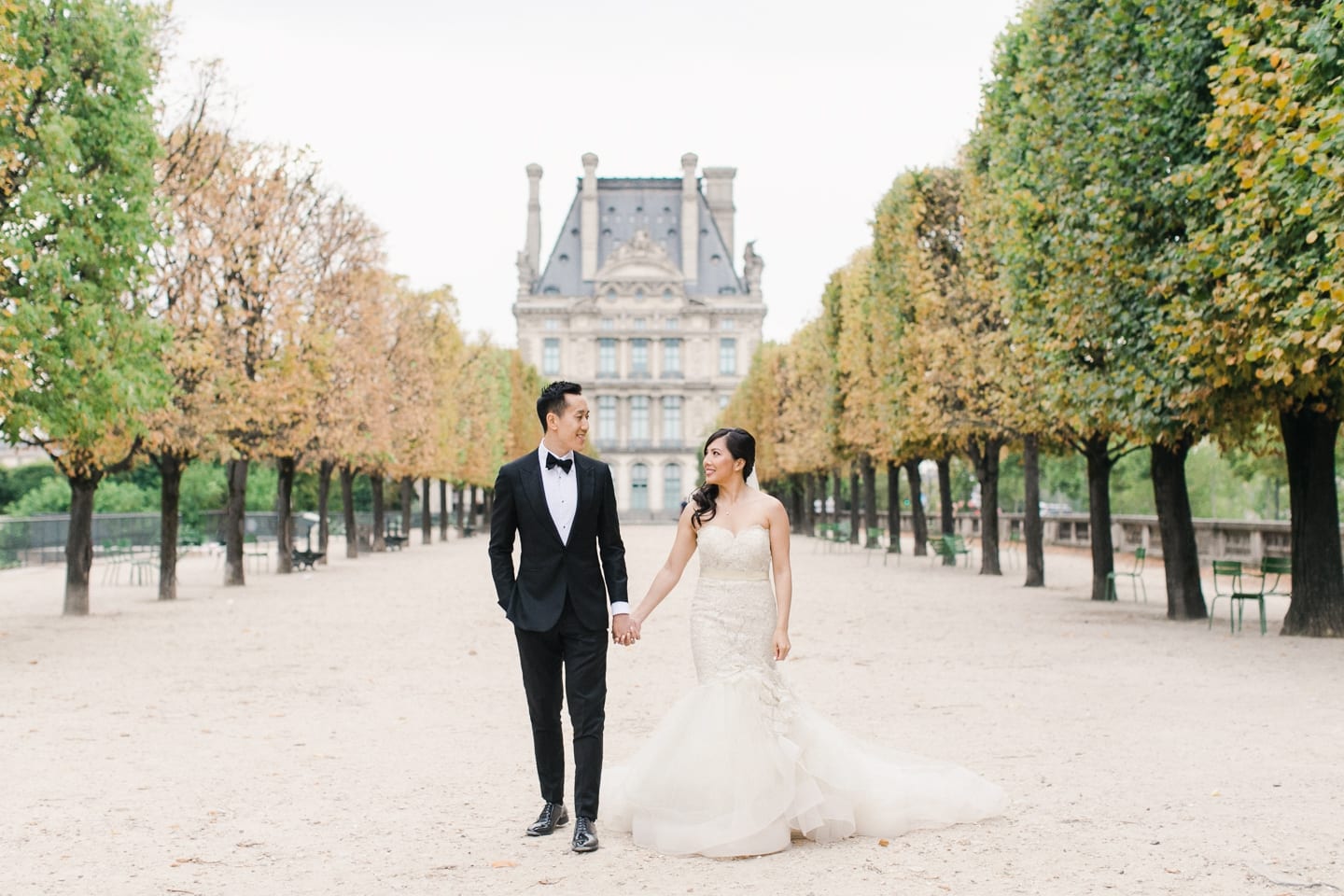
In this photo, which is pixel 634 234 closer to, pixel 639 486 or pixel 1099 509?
pixel 639 486

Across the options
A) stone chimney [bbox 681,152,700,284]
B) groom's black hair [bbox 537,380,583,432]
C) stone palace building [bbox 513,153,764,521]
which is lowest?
groom's black hair [bbox 537,380,583,432]

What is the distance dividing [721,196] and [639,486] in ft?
103

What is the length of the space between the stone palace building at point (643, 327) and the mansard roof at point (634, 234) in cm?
12

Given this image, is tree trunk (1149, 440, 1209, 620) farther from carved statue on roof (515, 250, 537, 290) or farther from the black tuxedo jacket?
carved statue on roof (515, 250, 537, 290)

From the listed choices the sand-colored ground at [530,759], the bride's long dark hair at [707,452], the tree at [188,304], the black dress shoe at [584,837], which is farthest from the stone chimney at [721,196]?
the black dress shoe at [584,837]

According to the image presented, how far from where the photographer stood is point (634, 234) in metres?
119

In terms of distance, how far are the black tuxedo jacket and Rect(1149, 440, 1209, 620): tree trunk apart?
12.7 m

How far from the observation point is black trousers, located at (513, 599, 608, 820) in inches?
227

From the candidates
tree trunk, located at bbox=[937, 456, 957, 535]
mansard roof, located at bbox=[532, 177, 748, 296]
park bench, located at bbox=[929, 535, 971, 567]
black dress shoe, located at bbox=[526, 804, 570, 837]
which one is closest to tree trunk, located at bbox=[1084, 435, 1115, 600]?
park bench, located at bbox=[929, 535, 971, 567]

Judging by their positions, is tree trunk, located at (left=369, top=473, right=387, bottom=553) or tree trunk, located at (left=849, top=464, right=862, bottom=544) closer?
tree trunk, located at (left=369, top=473, right=387, bottom=553)

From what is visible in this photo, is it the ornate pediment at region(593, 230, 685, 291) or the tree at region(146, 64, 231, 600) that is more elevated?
the ornate pediment at region(593, 230, 685, 291)

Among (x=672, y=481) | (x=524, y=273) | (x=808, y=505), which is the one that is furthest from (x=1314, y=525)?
(x=524, y=273)

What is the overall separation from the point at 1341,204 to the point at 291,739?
8781 millimetres

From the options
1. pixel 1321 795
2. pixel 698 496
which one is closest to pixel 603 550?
pixel 698 496
